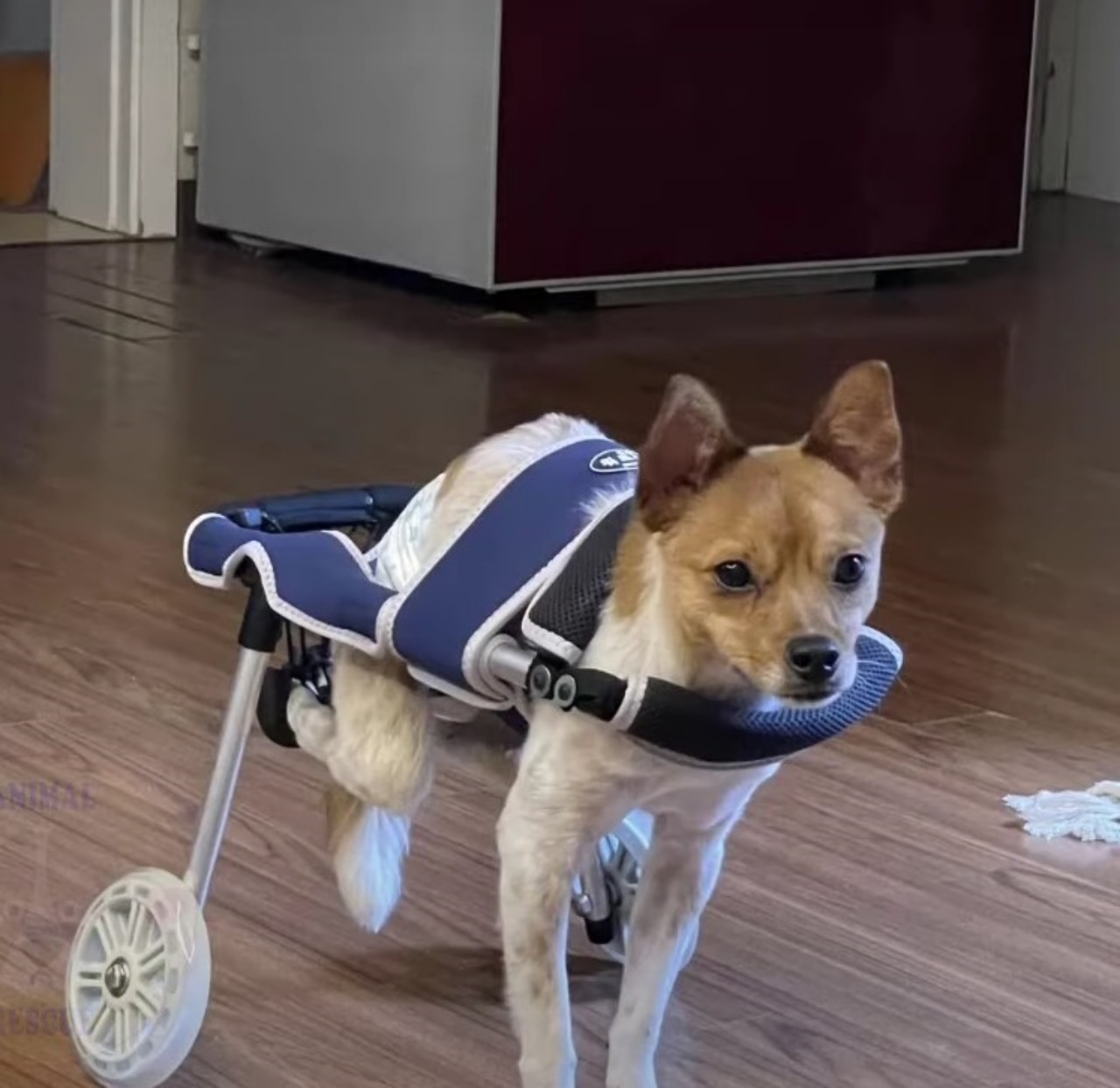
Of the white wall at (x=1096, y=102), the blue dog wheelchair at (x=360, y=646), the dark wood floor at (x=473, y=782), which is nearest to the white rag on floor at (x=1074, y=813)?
the dark wood floor at (x=473, y=782)

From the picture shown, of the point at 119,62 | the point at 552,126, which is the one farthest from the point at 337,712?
the point at 119,62

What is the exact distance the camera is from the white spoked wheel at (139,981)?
1646mm

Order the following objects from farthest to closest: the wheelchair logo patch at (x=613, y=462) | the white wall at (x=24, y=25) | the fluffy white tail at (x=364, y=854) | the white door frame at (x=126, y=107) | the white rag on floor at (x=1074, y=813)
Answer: the white wall at (x=24, y=25), the white door frame at (x=126, y=107), the white rag on floor at (x=1074, y=813), the fluffy white tail at (x=364, y=854), the wheelchair logo patch at (x=613, y=462)

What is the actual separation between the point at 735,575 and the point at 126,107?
440 centimetres

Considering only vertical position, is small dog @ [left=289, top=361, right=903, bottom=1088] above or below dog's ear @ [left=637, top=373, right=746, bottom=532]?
below

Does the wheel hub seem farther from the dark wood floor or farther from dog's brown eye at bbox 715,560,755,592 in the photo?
dog's brown eye at bbox 715,560,755,592

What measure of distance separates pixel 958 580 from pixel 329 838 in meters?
1.49

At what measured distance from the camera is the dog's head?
55.3 inches

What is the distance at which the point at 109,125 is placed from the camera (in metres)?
5.59

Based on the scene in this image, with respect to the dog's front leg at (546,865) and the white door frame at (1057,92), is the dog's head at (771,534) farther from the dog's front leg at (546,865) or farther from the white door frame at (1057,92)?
the white door frame at (1057,92)

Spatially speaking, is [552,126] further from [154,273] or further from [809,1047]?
[809,1047]

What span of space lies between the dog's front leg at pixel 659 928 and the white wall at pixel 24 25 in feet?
16.7

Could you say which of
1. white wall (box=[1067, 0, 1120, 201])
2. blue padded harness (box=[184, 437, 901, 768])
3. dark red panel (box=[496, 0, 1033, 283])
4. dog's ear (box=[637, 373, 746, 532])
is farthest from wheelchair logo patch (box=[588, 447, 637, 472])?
white wall (box=[1067, 0, 1120, 201])

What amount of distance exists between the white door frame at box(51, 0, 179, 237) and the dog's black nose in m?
4.37
